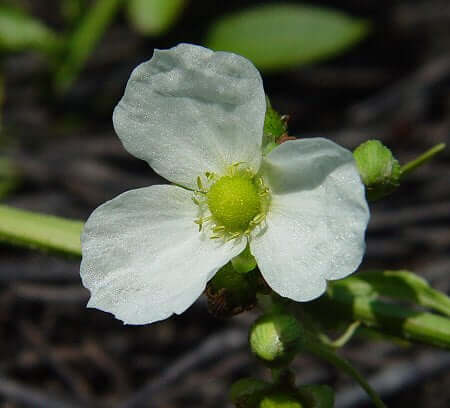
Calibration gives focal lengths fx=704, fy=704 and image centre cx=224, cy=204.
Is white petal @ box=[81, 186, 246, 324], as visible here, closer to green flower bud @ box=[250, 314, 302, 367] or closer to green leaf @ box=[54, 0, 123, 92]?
green flower bud @ box=[250, 314, 302, 367]

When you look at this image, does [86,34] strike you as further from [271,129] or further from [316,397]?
[316,397]

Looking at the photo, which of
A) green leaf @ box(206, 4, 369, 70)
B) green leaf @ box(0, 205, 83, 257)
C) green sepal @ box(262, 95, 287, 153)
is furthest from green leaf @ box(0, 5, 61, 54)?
green sepal @ box(262, 95, 287, 153)

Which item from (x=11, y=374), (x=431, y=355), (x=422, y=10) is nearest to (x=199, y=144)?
(x=431, y=355)

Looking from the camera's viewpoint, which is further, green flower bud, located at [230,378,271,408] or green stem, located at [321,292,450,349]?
green stem, located at [321,292,450,349]

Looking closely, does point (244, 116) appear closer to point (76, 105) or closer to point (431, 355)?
point (431, 355)

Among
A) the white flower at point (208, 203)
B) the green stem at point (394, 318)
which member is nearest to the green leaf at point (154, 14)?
the white flower at point (208, 203)

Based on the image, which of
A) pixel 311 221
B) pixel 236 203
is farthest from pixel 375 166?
pixel 236 203
